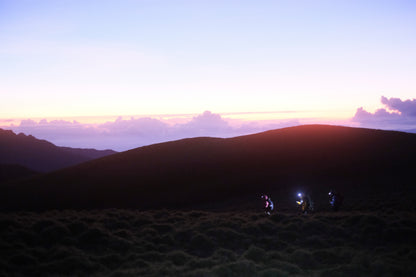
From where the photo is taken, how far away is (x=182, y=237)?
14508 mm

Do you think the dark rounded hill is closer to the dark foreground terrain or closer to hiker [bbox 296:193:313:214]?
hiker [bbox 296:193:313:214]

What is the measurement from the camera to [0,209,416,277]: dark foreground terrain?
9.97m

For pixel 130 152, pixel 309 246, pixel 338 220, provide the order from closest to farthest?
pixel 309 246, pixel 338 220, pixel 130 152

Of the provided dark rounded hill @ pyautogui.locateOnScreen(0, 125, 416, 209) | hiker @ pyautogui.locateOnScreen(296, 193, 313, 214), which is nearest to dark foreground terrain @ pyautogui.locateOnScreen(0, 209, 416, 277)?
hiker @ pyautogui.locateOnScreen(296, 193, 313, 214)

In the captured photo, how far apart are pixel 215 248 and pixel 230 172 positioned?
35250 millimetres

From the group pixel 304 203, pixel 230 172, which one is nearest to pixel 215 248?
pixel 304 203

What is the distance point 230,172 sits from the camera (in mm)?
48062

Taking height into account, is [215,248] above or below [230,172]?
above

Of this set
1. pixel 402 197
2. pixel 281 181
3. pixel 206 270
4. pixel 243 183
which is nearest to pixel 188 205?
pixel 243 183

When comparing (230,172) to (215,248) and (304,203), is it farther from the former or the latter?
(215,248)

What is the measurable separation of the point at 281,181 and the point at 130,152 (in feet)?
121

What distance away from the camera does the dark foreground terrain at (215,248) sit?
9969 mm

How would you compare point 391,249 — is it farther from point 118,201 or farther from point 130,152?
point 130,152

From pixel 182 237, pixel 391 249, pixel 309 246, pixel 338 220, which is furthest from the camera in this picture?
pixel 338 220
